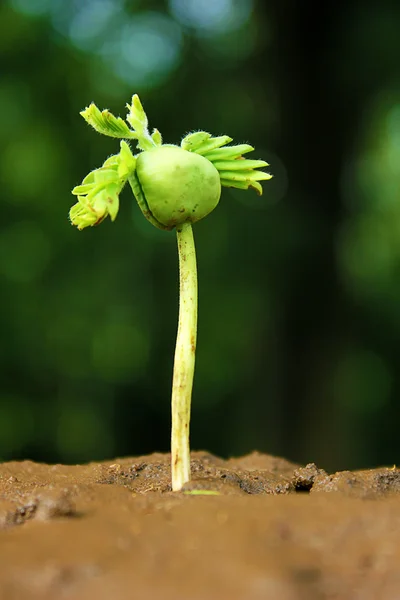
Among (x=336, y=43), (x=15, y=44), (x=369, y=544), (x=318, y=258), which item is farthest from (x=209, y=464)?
(x=15, y=44)

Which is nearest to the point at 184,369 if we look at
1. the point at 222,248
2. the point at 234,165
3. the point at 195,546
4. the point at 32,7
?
the point at 234,165

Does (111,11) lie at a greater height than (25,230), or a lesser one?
greater

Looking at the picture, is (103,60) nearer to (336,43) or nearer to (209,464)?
(336,43)

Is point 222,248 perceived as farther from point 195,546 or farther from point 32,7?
point 195,546

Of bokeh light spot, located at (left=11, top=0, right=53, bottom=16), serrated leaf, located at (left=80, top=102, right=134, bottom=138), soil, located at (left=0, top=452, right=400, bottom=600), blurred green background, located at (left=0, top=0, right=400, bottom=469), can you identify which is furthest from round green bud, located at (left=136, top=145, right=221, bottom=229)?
bokeh light spot, located at (left=11, top=0, right=53, bottom=16)

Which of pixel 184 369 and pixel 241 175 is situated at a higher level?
pixel 241 175

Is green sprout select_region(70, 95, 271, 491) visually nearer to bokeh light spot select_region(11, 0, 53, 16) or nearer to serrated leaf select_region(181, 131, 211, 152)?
serrated leaf select_region(181, 131, 211, 152)

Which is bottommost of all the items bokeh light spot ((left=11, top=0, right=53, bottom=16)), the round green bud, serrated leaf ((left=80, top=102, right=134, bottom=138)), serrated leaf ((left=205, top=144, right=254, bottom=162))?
the round green bud
